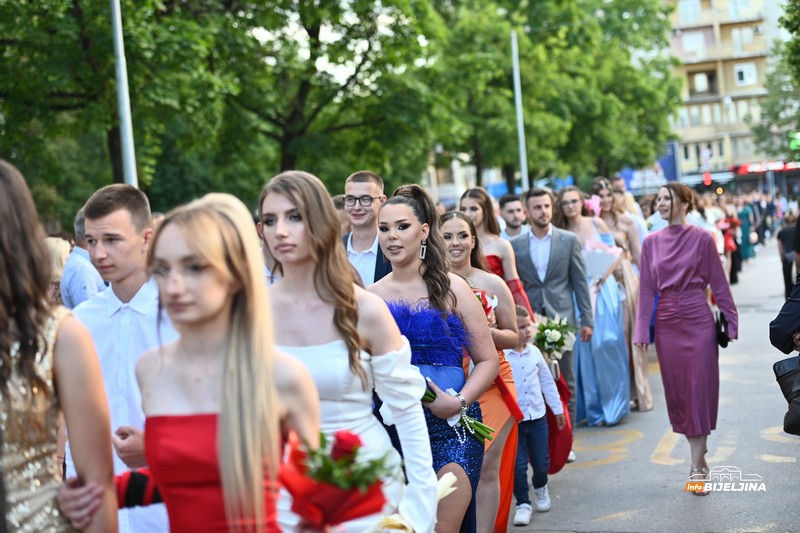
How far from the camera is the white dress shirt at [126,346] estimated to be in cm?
461

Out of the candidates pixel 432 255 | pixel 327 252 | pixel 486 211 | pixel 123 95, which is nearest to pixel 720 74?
pixel 123 95

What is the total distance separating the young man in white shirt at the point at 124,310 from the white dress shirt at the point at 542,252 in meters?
6.05

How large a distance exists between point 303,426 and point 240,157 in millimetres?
25668

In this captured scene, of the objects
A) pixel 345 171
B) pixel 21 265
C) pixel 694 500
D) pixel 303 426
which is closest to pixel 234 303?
pixel 303 426

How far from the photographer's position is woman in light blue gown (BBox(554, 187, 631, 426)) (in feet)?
38.1

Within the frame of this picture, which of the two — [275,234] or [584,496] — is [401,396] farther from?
[584,496]

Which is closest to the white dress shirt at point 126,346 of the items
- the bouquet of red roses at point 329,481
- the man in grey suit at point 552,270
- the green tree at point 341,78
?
the bouquet of red roses at point 329,481

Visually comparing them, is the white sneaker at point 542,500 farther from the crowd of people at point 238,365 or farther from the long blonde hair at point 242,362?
the long blonde hair at point 242,362

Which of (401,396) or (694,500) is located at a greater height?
(401,396)

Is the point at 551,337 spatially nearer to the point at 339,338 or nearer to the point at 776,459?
the point at 776,459

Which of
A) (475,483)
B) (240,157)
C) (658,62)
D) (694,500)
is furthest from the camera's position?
(658,62)

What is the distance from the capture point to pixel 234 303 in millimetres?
3275

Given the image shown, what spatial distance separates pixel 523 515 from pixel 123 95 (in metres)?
11.6

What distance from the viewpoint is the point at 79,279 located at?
861 cm
